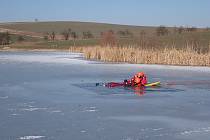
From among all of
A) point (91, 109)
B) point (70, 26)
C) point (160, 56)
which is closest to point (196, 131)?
point (91, 109)

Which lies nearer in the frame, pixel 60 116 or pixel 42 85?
pixel 60 116

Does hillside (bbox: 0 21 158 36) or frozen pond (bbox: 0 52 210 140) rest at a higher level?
hillside (bbox: 0 21 158 36)

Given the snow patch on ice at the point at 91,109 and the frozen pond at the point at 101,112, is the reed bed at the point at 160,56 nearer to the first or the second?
the frozen pond at the point at 101,112

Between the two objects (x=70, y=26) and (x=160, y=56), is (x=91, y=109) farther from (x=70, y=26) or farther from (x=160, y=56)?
(x=70, y=26)

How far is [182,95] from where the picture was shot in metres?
11.6

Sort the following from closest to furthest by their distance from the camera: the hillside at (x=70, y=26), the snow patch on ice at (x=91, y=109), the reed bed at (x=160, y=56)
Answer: the snow patch on ice at (x=91, y=109) < the reed bed at (x=160, y=56) < the hillside at (x=70, y=26)

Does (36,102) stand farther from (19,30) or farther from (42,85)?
(19,30)

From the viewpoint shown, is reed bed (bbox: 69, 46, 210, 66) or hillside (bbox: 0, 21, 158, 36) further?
hillside (bbox: 0, 21, 158, 36)

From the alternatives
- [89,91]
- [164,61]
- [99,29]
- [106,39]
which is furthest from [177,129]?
[99,29]

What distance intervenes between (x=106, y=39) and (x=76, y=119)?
29976 mm

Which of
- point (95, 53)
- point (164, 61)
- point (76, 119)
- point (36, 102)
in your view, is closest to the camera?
point (76, 119)

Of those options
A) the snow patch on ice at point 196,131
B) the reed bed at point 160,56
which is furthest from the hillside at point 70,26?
the snow patch on ice at point 196,131

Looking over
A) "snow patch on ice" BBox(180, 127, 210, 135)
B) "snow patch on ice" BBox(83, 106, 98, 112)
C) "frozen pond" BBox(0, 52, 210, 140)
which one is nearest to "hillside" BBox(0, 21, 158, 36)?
"frozen pond" BBox(0, 52, 210, 140)

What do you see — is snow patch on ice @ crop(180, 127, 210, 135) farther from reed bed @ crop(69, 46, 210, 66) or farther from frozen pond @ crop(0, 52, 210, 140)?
reed bed @ crop(69, 46, 210, 66)
